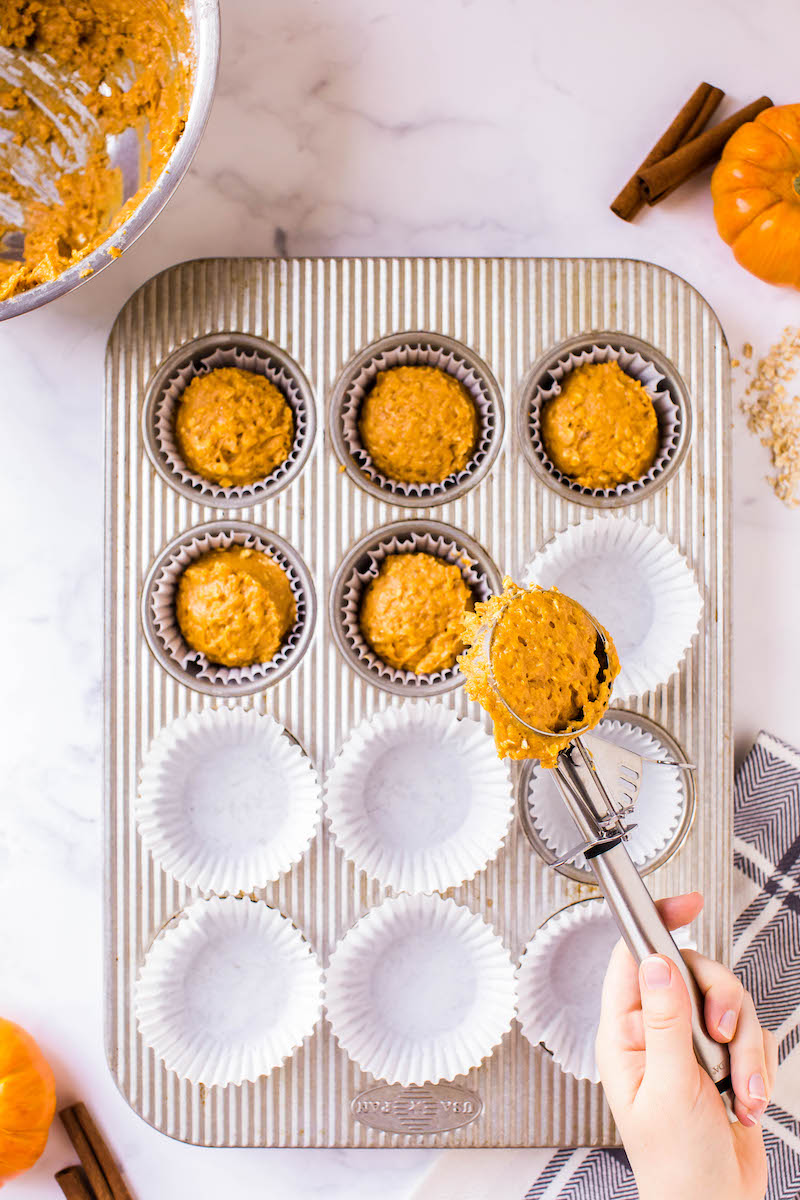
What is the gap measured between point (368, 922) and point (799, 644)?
4.44 feet

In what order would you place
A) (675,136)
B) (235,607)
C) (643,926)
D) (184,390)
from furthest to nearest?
(675,136) → (184,390) → (235,607) → (643,926)

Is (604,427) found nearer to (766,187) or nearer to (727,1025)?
(766,187)

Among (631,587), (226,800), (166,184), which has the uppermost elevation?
(166,184)

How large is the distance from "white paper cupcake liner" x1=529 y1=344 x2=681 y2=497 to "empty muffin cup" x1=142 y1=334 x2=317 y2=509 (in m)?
0.56

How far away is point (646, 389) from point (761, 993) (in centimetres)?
159

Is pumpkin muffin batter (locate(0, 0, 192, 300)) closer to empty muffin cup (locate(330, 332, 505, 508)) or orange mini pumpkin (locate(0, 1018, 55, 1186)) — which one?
empty muffin cup (locate(330, 332, 505, 508))

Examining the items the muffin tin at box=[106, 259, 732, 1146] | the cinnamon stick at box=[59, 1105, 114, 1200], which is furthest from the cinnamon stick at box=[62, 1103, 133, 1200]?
the muffin tin at box=[106, 259, 732, 1146]

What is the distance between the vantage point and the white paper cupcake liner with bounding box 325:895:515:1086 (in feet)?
7.08

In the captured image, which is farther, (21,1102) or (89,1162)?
(89,1162)

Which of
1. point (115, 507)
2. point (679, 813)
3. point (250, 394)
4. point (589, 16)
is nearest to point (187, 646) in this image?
point (115, 507)

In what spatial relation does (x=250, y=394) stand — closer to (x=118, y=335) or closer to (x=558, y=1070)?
(x=118, y=335)

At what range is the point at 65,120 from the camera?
2.16 m

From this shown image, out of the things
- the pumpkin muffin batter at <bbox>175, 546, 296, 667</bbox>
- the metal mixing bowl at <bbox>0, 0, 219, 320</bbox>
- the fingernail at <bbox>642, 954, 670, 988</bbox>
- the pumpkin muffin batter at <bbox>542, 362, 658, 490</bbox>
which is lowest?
the fingernail at <bbox>642, 954, 670, 988</bbox>

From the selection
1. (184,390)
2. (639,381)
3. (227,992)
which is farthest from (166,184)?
(227,992)
